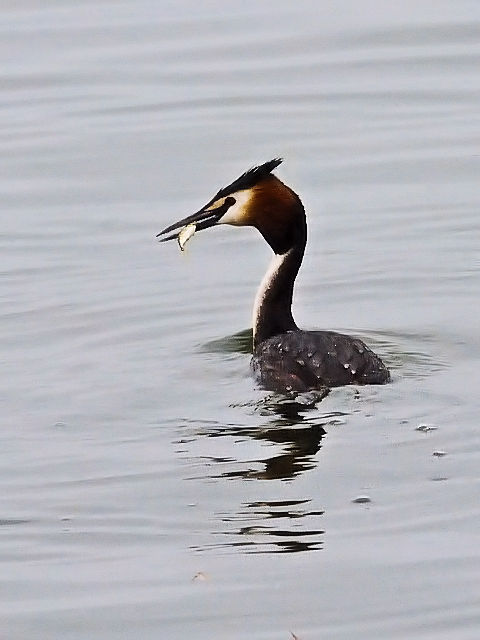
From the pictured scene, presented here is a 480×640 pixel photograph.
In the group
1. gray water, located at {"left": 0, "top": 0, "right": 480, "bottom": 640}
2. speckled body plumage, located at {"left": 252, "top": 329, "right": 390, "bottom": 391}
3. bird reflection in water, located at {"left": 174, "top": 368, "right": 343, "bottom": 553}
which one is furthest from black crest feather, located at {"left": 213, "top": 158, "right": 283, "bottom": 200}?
bird reflection in water, located at {"left": 174, "top": 368, "right": 343, "bottom": 553}

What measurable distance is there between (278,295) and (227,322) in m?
0.59

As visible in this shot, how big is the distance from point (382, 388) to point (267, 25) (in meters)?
8.89

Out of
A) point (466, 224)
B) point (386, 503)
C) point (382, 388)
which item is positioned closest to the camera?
point (386, 503)

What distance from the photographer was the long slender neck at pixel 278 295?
30.4ft

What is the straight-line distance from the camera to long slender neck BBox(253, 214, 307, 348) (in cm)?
926

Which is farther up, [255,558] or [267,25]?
[267,25]

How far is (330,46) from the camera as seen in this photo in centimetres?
1582

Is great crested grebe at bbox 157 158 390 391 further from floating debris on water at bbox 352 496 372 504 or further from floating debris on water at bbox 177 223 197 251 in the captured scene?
floating debris on water at bbox 352 496 372 504

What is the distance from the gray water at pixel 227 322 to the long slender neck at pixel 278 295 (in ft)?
0.78

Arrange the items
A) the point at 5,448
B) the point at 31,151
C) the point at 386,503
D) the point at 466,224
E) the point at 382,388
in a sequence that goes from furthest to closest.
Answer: the point at 31,151 → the point at 466,224 → the point at 382,388 → the point at 5,448 → the point at 386,503

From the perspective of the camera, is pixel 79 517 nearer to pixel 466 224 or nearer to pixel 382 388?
pixel 382 388

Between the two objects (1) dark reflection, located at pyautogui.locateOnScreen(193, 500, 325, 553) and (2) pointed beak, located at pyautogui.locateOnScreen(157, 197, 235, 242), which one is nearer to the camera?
(1) dark reflection, located at pyautogui.locateOnScreen(193, 500, 325, 553)

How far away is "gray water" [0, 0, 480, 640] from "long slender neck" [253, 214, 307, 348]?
0.78 ft

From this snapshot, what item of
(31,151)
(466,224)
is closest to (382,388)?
(466,224)
